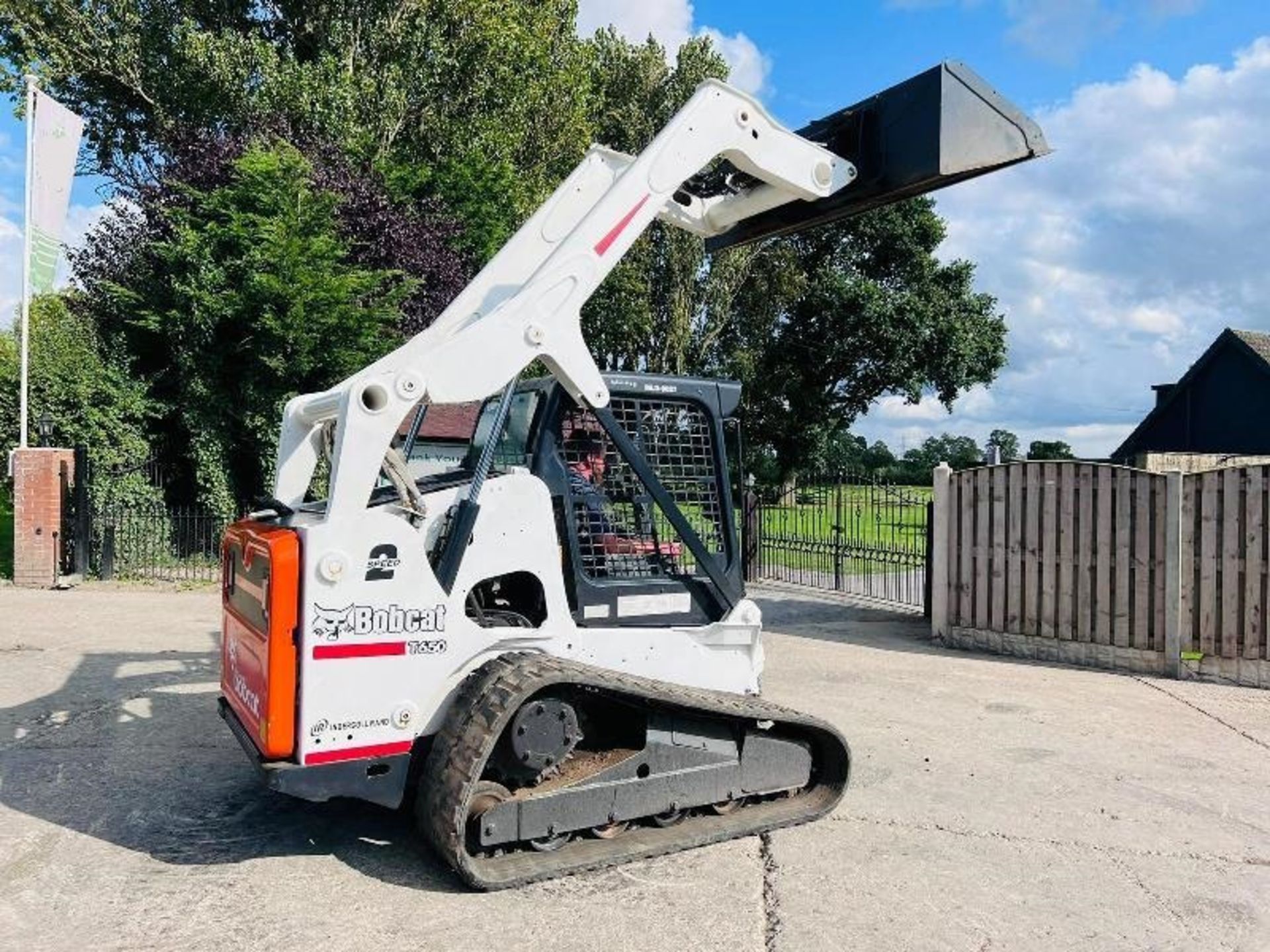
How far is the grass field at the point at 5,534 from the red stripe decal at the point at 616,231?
1392 cm

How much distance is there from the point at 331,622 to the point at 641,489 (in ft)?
5.55

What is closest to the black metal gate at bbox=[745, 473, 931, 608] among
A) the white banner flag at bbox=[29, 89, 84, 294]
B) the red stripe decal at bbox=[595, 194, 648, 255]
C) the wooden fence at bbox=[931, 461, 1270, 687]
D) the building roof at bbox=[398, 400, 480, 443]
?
the wooden fence at bbox=[931, 461, 1270, 687]

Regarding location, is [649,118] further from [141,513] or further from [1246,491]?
[1246,491]

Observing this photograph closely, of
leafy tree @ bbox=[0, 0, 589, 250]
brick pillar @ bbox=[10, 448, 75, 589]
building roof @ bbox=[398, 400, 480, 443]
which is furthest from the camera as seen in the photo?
leafy tree @ bbox=[0, 0, 589, 250]

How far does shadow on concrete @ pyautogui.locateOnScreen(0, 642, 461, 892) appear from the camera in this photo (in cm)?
462

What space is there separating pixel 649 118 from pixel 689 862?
2707cm

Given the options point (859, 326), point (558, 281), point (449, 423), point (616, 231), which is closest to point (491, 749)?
point (558, 281)

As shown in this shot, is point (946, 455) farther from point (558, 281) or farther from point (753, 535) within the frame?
point (558, 281)

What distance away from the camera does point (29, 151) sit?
47.6 ft

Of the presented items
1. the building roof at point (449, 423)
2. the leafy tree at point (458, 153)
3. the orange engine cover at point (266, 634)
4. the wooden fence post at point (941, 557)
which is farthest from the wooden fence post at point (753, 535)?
the orange engine cover at point (266, 634)

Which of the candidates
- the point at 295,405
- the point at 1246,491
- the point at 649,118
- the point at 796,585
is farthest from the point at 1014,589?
the point at 649,118

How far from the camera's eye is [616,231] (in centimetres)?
470

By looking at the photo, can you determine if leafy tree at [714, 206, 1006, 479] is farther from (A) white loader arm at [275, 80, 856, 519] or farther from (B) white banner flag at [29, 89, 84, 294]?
(A) white loader arm at [275, 80, 856, 519]

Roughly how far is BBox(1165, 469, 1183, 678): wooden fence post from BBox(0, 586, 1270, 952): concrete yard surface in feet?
3.07
